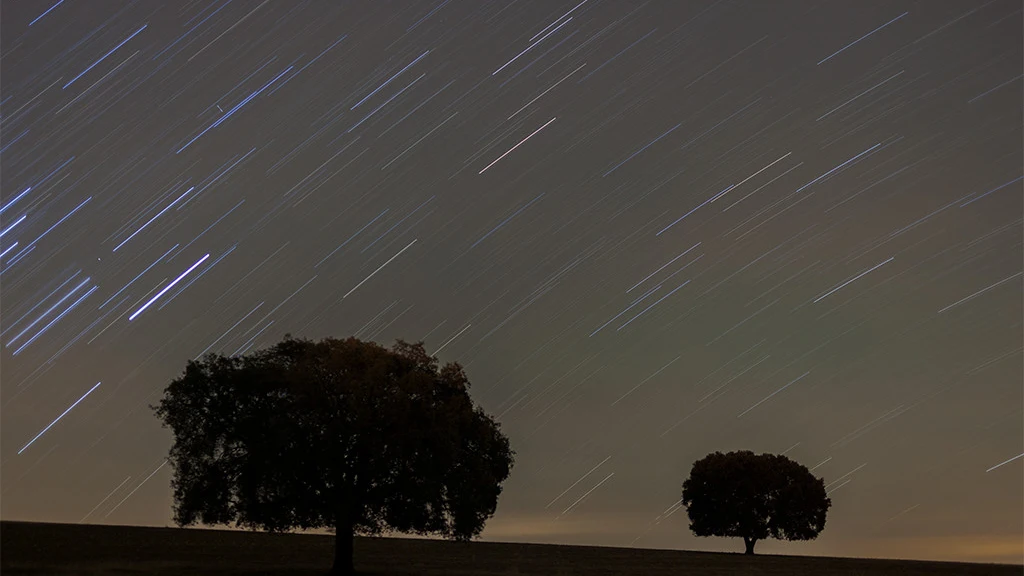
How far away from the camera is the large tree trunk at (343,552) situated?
4159 centimetres

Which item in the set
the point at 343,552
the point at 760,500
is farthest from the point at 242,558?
the point at 760,500

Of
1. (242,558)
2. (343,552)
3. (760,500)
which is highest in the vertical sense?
(760,500)

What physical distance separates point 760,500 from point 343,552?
55056 mm

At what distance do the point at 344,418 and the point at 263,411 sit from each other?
3.65 m

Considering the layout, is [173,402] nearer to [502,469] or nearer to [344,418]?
[344,418]

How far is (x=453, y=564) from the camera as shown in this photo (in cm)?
5200

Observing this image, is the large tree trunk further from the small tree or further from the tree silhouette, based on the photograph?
the small tree

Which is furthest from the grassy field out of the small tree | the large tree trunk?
the small tree

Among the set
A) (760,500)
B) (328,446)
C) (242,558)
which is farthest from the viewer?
(760,500)

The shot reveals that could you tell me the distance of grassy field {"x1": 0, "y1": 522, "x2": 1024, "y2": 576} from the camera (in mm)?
40250

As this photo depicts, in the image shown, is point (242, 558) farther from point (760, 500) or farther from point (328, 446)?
point (760, 500)

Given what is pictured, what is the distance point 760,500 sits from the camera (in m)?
87.7

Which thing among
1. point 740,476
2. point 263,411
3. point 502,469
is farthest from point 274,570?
point 740,476

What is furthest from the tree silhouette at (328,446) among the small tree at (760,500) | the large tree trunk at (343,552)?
the small tree at (760,500)
